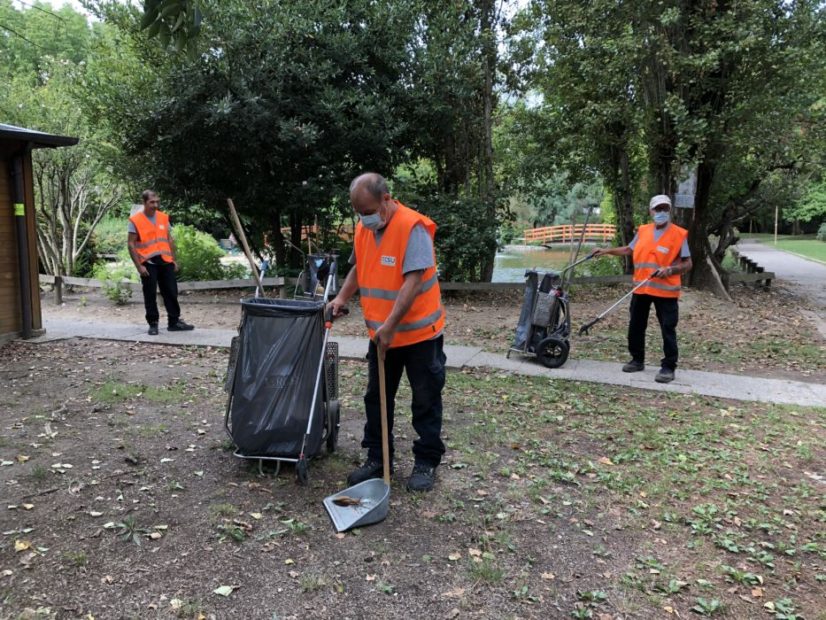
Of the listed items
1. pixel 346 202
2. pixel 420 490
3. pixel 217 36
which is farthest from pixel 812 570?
pixel 217 36

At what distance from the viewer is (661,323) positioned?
601 centimetres

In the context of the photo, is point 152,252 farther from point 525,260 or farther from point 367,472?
point 525,260

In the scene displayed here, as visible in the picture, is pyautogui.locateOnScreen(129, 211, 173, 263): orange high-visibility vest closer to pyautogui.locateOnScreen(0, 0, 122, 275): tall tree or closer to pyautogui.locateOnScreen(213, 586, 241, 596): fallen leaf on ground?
pyautogui.locateOnScreen(0, 0, 122, 275): tall tree

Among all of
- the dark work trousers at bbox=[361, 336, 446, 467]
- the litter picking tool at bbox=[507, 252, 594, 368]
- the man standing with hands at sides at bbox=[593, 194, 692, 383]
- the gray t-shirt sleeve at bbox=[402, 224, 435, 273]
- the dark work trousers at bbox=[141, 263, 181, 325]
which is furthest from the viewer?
the dark work trousers at bbox=[141, 263, 181, 325]

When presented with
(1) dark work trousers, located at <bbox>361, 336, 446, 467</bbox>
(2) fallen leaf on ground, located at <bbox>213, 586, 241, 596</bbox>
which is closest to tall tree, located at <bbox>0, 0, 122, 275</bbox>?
(1) dark work trousers, located at <bbox>361, 336, 446, 467</bbox>

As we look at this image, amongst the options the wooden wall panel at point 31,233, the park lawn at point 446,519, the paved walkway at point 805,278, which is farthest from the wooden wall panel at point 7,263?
the paved walkway at point 805,278

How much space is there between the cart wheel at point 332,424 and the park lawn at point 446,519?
0.27 ft

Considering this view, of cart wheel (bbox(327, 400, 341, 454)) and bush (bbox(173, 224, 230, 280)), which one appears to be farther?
bush (bbox(173, 224, 230, 280))

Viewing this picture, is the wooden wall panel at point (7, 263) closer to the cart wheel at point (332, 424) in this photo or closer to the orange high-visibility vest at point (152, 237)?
the orange high-visibility vest at point (152, 237)

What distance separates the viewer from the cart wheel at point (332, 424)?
153 inches

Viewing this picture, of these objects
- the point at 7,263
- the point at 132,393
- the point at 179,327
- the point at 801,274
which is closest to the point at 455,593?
the point at 132,393

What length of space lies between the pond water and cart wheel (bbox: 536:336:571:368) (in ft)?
27.8

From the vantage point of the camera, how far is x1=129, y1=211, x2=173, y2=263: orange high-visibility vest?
292 inches

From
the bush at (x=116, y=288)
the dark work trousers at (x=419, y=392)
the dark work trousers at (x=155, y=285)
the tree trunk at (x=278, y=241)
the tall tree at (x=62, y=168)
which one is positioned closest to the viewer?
the dark work trousers at (x=419, y=392)
